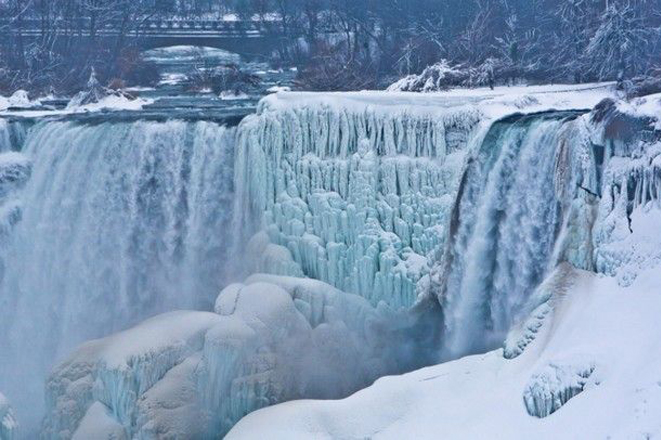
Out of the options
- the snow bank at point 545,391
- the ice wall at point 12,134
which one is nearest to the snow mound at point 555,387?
the snow bank at point 545,391

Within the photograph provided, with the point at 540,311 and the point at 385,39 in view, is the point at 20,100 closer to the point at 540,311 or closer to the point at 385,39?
the point at 385,39

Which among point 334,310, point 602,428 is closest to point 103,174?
point 334,310

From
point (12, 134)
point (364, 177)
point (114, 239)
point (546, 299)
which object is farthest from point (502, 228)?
point (12, 134)

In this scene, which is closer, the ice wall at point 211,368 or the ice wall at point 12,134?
the ice wall at point 211,368

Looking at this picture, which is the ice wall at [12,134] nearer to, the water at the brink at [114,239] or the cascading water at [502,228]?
the water at the brink at [114,239]

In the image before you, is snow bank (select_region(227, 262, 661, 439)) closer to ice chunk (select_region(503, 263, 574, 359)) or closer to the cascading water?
ice chunk (select_region(503, 263, 574, 359))

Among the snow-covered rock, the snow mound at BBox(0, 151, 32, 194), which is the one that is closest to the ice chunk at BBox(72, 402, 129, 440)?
the snow mound at BBox(0, 151, 32, 194)
